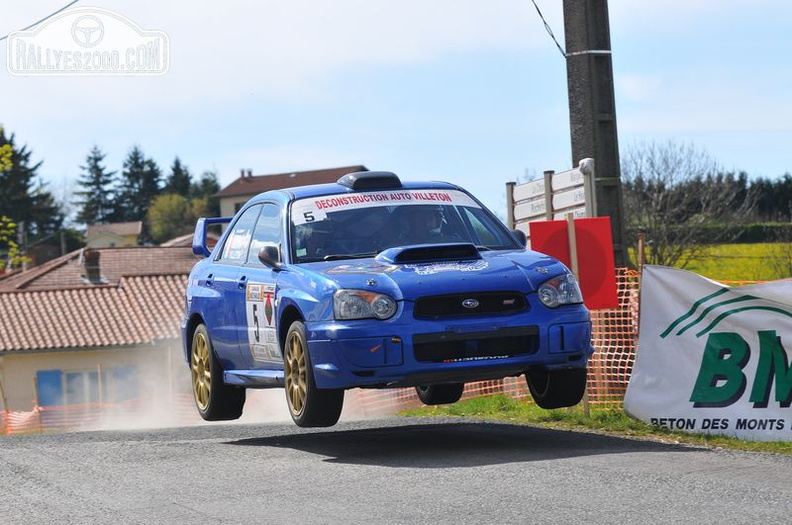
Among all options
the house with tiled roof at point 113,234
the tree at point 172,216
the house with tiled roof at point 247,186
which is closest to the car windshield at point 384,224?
the house with tiled roof at point 247,186

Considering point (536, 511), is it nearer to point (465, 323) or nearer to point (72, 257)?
point (465, 323)

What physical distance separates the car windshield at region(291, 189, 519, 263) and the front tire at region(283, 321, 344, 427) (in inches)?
28.5

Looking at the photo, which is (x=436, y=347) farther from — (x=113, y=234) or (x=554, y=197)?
(x=113, y=234)

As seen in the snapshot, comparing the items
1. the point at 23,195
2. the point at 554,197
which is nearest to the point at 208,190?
the point at 23,195

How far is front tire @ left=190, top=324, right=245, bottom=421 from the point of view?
11.5 meters

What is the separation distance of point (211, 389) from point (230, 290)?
963 mm

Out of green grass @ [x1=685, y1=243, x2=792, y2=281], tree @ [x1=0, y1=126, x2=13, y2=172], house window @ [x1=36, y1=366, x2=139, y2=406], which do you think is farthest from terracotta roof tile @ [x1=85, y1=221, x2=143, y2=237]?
tree @ [x1=0, y1=126, x2=13, y2=172]

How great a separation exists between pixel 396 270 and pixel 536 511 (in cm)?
262

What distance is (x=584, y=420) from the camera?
11773mm

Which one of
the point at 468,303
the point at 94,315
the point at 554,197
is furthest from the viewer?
the point at 94,315

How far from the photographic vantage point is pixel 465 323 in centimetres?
914

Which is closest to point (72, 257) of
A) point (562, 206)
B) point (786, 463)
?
point (562, 206)

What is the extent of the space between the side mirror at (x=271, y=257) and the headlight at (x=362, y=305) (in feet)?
3.77

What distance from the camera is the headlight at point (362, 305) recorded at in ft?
29.8
